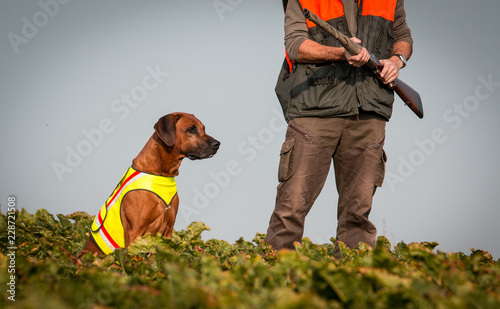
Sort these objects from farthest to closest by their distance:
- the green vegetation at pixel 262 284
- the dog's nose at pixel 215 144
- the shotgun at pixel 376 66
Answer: the dog's nose at pixel 215 144 < the shotgun at pixel 376 66 < the green vegetation at pixel 262 284

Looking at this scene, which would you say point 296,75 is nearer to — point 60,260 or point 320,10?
point 320,10

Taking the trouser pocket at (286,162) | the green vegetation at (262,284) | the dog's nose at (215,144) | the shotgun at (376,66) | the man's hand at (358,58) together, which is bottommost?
the green vegetation at (262,284)

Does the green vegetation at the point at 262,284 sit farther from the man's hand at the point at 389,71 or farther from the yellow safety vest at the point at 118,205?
the man's hand at the point at 389,71

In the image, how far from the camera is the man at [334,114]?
154 inches

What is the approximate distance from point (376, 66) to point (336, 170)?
3.30 ft

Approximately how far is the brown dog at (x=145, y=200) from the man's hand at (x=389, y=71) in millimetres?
2295

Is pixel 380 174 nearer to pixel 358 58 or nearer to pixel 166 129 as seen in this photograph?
pixel 358 58

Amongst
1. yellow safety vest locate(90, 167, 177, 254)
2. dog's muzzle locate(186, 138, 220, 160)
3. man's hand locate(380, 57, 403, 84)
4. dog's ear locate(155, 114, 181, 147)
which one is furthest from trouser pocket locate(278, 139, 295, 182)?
dog's muzzle locate(186, 138, 220, 160)

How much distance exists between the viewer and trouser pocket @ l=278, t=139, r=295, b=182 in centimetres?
396

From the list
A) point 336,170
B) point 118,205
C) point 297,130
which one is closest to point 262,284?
point 297,130

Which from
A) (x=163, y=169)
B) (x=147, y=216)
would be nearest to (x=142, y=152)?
(x=163, y=169)

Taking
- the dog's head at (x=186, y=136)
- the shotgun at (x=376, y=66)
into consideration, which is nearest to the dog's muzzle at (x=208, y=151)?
the dog's head at (x=186, y=136)

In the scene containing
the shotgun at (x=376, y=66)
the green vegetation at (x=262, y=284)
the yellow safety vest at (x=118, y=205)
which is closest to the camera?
the green vegetation at (x=262, y=284)

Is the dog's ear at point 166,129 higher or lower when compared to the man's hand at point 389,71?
lower
